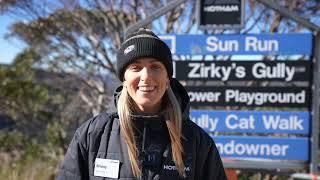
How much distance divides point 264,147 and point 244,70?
0.82 metres

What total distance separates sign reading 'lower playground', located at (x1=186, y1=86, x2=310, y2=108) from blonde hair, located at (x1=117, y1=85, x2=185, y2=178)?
3.68m

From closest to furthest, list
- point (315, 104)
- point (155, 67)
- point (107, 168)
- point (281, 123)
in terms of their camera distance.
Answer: point (107, 168) < point (155, 67) < point (315, 104) < point (281, 123)

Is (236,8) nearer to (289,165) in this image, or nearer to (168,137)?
(289,165)

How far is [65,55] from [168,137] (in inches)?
410

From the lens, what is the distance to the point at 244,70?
18.3 feet

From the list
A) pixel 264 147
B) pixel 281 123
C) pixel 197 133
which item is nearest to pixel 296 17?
pixel 281 123

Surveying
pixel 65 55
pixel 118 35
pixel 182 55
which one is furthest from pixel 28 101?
pixel 182 55

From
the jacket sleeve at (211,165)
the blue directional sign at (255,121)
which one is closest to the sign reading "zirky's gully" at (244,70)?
the blue directional sign at (255,121)

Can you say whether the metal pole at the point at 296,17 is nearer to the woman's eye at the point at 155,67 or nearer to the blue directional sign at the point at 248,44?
the blue directional sign at the point at 248,44

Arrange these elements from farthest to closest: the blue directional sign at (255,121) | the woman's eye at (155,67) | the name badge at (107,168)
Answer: the blue directional sign at (255,121) < the woman's eye at (155,67) < the name badge at (107,168)

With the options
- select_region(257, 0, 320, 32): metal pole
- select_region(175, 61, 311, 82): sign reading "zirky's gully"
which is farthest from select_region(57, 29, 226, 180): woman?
select_region(257, 0, 320, 32): metal pole

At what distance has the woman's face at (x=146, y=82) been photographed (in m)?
1.92

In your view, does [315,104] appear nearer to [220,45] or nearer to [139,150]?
[220,45]

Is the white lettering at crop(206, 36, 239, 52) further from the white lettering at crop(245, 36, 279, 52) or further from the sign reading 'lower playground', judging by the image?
the sign reading 'lower playground'
